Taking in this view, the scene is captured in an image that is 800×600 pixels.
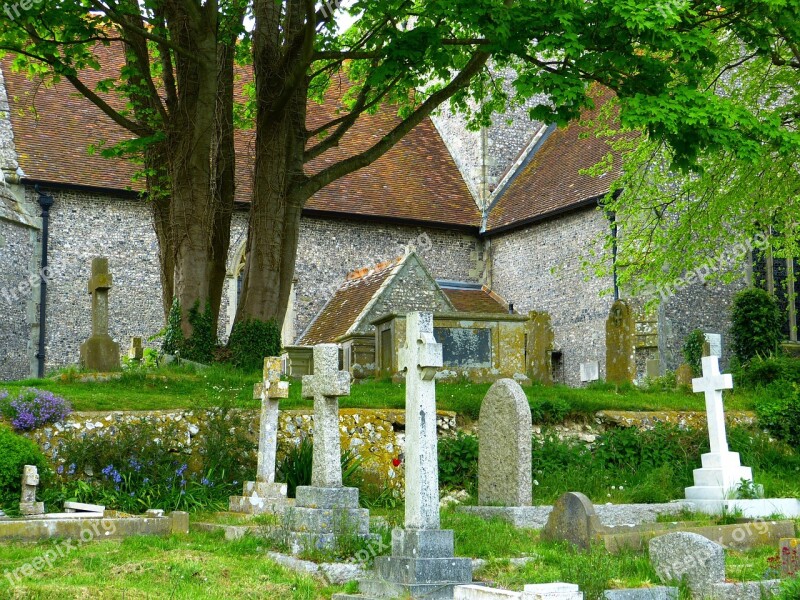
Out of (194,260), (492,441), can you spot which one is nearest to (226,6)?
(194,260)

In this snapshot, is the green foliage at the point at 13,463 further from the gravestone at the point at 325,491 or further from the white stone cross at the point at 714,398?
the white stone cross at the point at 714,398

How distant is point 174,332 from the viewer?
15.1 metres

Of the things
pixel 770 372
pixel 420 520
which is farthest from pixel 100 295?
pixel 770 372

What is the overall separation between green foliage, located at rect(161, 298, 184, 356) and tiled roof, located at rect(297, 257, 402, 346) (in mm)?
4445

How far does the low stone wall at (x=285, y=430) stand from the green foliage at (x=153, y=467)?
0.22 feet

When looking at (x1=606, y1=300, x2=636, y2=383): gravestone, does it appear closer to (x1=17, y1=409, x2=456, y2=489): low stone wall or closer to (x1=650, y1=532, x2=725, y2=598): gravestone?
(x1=17, y1=409, x2=456, y2=489): low stone wall

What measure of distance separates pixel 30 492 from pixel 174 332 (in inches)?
193

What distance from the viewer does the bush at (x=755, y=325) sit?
808 inches

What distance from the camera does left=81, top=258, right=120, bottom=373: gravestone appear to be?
582 inches

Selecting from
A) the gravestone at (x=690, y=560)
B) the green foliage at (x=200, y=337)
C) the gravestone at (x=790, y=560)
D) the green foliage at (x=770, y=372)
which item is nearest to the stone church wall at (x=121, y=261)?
the green foliage at (x=200, y=337)

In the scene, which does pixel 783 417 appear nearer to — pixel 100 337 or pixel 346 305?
pixel 346 305

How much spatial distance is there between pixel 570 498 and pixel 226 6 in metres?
10.3

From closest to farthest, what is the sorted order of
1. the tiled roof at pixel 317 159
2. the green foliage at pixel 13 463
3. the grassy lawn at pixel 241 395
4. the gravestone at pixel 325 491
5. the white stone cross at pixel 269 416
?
1. the gravestone at pixel 325 491
2. the green foliage at pixel 13 463
3. the white stone cross at pixel 269 416
4. the grassy lawn at pixel 241 395
5. the tiled roof at pixel 317 159

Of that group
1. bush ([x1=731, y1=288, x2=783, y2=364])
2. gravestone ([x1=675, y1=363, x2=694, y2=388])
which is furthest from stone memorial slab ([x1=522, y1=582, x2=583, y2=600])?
bush ([x1=731, y1=288, x2=783, y2=364])
